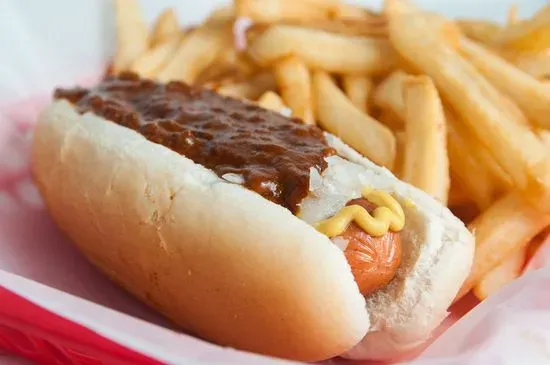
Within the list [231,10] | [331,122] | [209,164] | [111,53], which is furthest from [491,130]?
[111,53]

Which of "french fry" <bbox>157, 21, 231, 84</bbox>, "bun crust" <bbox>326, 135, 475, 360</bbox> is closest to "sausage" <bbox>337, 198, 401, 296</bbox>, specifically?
"bun crust" <bbox>326, 135, 475, 360</bbox>

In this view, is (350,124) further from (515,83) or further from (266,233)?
(266,233)

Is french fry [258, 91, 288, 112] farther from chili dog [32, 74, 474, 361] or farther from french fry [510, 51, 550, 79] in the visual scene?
french fry [510, 51, 550, 79]

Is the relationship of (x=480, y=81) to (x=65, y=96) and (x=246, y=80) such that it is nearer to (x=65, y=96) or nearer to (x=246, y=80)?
(x=246, y=80)

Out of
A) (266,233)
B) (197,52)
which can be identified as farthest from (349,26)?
(266,233)

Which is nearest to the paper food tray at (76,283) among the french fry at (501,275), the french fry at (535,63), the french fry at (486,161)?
the french fry at (501,275)
